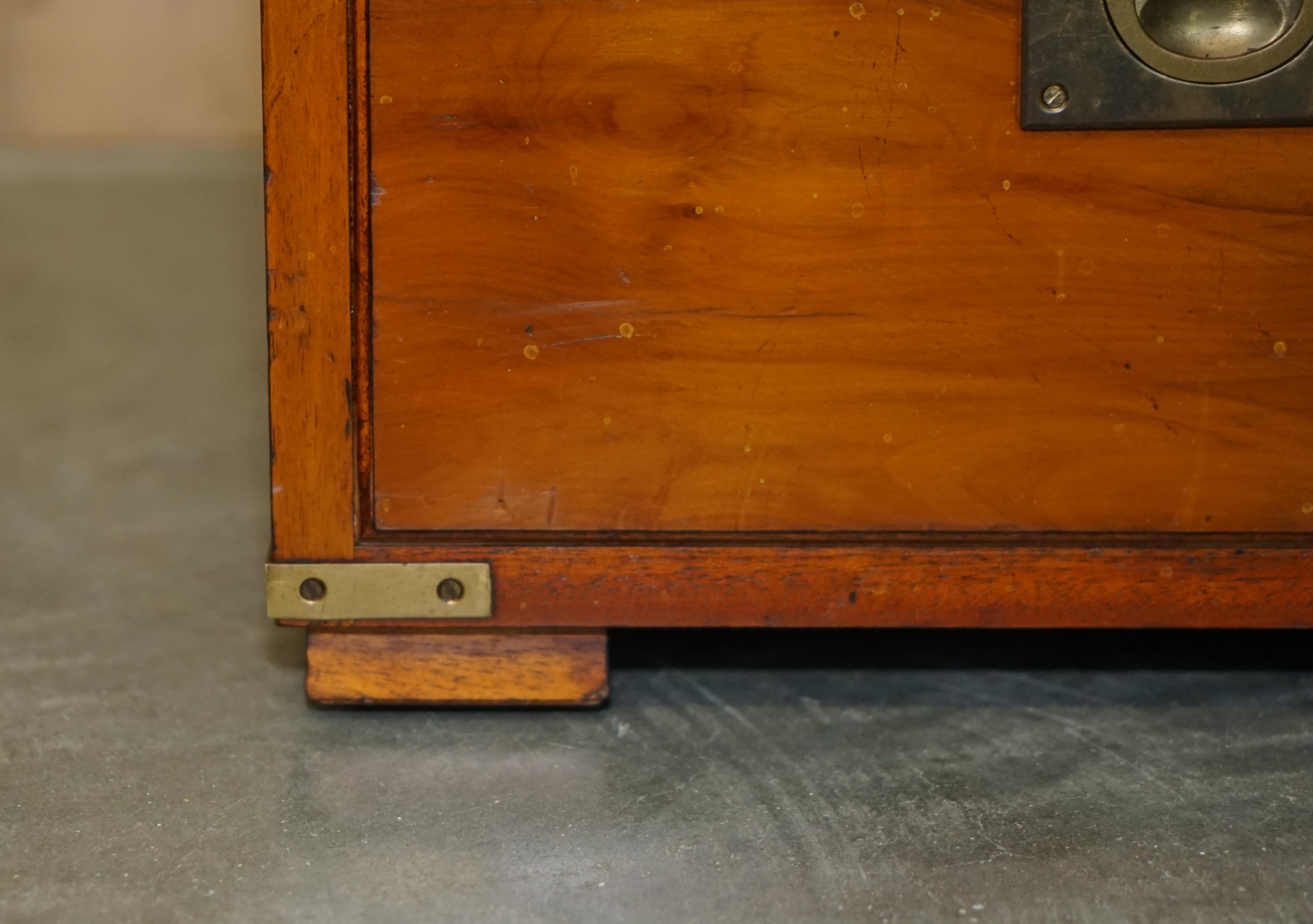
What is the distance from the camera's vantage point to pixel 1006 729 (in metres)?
0.94

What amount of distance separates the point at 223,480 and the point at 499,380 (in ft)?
3.16

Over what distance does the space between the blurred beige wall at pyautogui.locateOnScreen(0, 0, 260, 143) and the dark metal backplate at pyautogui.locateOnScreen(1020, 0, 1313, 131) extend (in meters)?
1.31

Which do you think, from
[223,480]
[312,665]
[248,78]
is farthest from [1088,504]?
[248,78]

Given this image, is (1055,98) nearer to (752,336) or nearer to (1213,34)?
(1213,34)

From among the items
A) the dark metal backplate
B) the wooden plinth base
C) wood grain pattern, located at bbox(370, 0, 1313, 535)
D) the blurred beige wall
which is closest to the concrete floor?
the wooden plinth base

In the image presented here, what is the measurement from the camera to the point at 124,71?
1847mm

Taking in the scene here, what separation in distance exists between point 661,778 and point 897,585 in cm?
23

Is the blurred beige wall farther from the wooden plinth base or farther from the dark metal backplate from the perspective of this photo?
the dark metal backplate

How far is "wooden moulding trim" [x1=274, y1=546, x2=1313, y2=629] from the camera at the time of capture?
3.01 ft

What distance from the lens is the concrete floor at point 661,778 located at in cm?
72

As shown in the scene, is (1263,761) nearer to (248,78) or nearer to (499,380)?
(499,380)

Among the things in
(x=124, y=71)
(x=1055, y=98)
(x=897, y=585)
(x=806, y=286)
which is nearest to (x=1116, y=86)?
(x=1055, y=98)

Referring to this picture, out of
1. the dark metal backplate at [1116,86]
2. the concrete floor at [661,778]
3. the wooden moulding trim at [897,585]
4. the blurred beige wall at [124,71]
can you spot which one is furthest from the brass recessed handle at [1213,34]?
the blurred beige wall at [124,71]

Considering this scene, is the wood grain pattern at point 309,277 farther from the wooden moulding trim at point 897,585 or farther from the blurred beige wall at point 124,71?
the blurred beige wall at point 124,71
